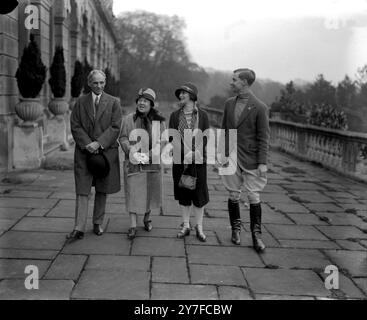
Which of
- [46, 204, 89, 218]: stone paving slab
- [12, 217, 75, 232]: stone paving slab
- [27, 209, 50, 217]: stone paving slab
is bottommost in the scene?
[12, 217, 75, 232]: stone paving slab

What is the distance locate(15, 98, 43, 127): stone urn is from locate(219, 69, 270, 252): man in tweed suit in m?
5.63

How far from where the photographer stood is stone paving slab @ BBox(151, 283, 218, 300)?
12.5 ft

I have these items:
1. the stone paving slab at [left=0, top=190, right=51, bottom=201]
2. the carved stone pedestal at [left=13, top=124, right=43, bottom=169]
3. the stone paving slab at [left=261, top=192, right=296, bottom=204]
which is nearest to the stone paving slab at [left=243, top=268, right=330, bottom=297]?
the stone paving slab at [left=261, top=192, right=296, bottom=204]

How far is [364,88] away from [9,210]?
148ft

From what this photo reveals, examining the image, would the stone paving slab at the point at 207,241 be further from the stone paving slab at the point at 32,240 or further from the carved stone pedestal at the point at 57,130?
the carved stone pedestal at the point at 57,130

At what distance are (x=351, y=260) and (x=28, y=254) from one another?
3195 mm

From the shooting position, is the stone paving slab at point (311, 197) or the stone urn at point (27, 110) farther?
the stone urn at point (27, 110)

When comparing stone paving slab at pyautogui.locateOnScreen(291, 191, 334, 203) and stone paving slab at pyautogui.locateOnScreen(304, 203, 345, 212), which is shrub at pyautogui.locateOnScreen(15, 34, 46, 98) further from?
stone paving slab at pyautogui.locateOnScreen(304, 203, 345, 212)

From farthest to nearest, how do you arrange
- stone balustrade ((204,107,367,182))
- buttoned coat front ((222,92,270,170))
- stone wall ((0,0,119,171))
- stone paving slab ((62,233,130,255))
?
stone balustrade ((204,107,367,182)) → stone wall ((0,0,119,171)) → buttoned coat front ((222,92,270,170)) → stone paving slab ((62,233,130,255))

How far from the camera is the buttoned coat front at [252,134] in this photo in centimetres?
509

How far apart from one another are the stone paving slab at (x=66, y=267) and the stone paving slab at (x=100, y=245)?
6.6 inches

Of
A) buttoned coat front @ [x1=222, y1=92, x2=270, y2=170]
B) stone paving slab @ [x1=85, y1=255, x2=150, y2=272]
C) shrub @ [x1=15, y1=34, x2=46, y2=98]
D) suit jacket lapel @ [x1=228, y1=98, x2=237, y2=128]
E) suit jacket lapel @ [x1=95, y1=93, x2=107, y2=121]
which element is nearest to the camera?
stone paving slab @ [x1=85, y1=255, x2=150, y2=272]

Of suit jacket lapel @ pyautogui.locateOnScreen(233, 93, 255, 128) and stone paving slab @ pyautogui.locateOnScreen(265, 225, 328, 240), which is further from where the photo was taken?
stone paving slab @ pyautogui.locateOnScreen(265, 225, 328, 240)

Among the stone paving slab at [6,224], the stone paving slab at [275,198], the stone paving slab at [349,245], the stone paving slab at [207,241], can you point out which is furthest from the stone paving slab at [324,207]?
the stone paving slab at [6,224]
